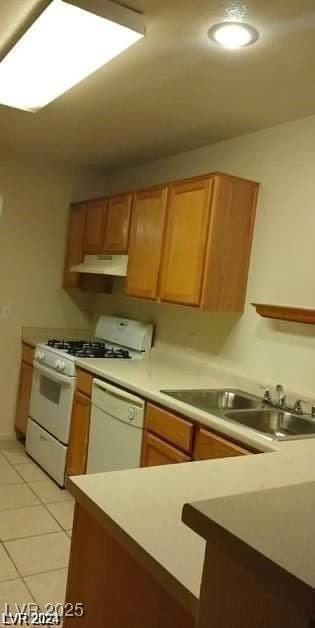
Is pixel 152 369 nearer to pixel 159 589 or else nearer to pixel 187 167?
pixel 187 167

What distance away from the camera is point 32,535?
267cm

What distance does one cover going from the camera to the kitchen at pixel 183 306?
2463 millimetres

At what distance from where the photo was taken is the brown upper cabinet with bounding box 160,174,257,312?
275 cm

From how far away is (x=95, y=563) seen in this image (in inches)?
48.2

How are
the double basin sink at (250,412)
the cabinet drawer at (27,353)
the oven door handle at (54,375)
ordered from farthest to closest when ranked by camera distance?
the cabinet drawer at (27,353), the oven door handle at (54,375), the double basin sink at (250,412)

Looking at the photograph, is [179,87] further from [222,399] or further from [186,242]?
[222,399]

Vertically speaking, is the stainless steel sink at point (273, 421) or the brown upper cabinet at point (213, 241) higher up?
the brown upper cabinet at point (213, 241)

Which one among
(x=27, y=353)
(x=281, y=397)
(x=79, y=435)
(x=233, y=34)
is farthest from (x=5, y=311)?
(x=233, y=34)

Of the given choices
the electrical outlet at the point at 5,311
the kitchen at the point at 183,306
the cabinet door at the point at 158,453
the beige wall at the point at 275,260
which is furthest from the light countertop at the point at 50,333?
the cabinet door at the point at 158,453

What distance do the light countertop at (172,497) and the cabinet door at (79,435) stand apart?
1662 millimetres

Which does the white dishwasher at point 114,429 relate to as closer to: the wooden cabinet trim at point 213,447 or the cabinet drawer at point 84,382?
the cabinet drawer at point 84,382

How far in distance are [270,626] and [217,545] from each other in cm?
10

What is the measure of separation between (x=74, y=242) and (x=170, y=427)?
7.63ft

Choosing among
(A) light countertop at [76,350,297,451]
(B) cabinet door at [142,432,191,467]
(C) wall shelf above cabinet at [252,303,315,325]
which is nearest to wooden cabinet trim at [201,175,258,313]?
(C) wall shelf above cabinet at [252,303,315,325]
